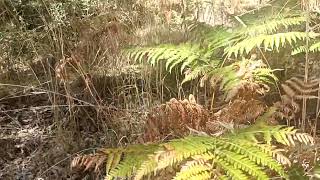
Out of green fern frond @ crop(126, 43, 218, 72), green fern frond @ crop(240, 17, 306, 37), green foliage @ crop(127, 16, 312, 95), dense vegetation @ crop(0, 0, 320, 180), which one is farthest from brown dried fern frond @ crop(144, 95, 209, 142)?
green fern frond @ crop(240, 17, 306, 37)

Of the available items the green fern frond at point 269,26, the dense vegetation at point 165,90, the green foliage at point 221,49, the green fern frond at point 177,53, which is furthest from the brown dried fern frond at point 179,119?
the green fern frond at point 269,26

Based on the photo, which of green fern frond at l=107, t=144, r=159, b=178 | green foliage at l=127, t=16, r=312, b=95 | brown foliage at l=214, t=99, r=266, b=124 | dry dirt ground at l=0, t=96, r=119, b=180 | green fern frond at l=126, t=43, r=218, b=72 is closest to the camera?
green fern frond at l=107, t=144, r=159, b=178

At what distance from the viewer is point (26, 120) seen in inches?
105

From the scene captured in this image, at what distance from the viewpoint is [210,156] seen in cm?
147

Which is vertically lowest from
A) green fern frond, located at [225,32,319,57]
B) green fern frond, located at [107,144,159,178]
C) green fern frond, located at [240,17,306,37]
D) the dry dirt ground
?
the dry dirt ground

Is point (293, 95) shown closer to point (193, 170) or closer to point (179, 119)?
point (179, 119)

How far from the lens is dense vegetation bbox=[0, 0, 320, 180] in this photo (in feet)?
5.36

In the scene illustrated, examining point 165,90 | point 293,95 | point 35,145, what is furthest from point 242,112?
point 35,145

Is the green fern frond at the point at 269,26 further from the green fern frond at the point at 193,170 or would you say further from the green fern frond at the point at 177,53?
the green fern frond at the point at 193,170

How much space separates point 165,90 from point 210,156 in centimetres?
98

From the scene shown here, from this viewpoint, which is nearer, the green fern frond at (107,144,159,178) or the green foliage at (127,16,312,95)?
the green fern frond at (107,144,159,178)

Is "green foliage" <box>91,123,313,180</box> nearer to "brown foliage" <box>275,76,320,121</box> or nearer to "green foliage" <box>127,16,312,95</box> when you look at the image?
"brown foliage" <box>275,76,320,121</box>

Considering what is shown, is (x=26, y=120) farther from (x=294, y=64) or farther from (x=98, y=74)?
(x=294, y=64)

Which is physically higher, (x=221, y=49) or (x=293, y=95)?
(x=221, y=49)
